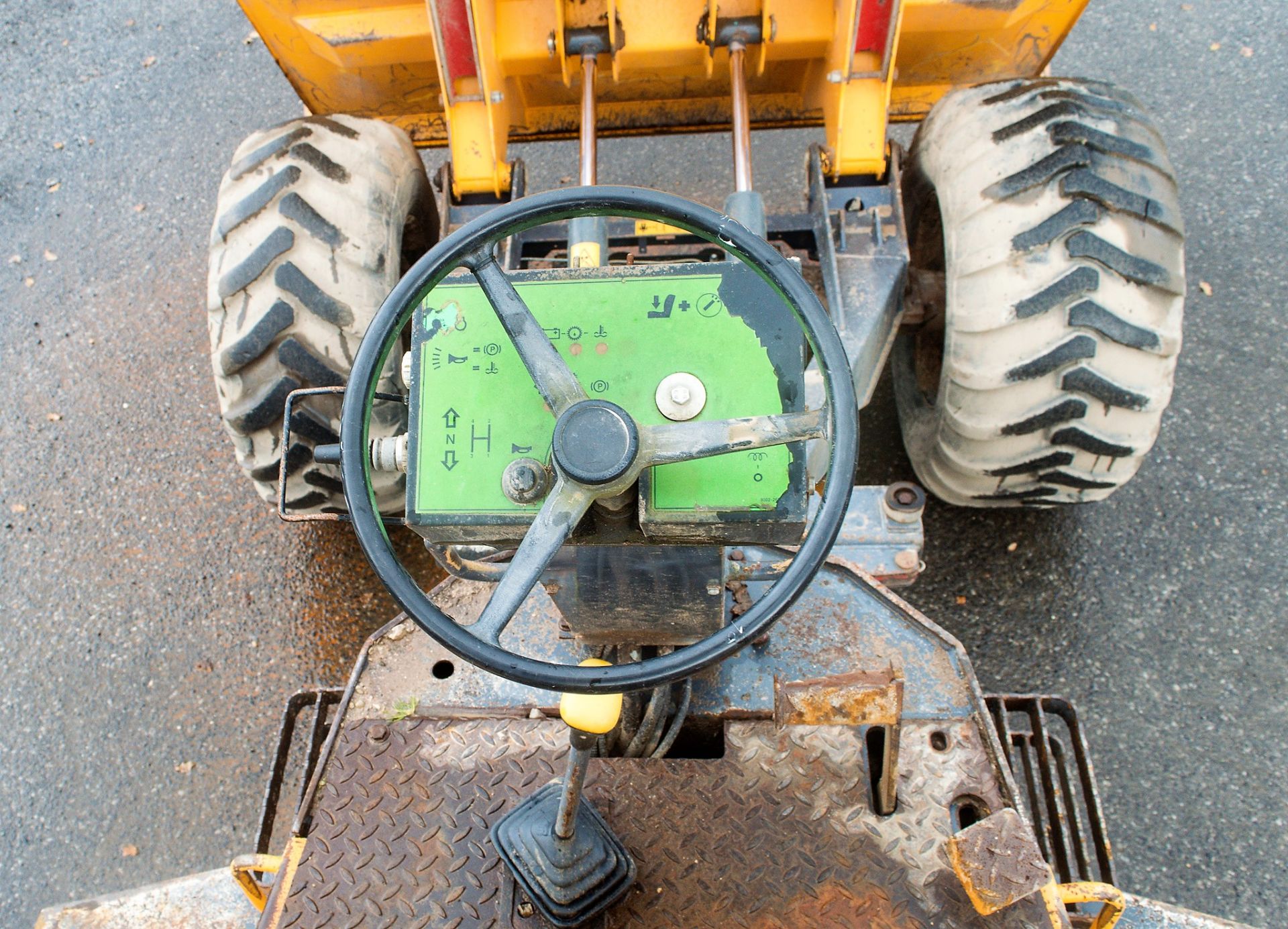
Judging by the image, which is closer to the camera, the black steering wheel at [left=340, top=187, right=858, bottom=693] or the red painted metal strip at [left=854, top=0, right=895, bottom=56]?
the black steering wheel at [left=340, top=187, right=858, bottom=693]

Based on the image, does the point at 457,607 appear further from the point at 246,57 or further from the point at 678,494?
the point at 246,57

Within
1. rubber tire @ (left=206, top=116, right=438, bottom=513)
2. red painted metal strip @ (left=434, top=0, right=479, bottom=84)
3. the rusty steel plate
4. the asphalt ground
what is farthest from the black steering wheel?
the asphalt ground

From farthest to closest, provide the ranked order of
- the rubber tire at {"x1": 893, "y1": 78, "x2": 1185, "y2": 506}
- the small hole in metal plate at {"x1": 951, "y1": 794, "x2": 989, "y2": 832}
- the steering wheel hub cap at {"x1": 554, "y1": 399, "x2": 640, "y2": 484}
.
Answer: the rubber tire at {"x1": 893, "y1": 78, "x2": 1185, "y2": 506}
the small hole in metal plate at {"x1": 951, "y1": 794, "x2": 989, "y2": 832}
the steering wheel hub cap at {"x1": 554, "y1": 399, "x2": 640, "y2": 484}

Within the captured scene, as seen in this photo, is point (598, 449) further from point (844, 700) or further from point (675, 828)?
point (675, 828)

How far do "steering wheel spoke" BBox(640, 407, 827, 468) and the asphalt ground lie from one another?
1.67 meters

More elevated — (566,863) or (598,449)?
(598,449)

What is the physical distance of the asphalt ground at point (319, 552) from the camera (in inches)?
95.4

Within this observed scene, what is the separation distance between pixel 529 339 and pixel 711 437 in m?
0.29

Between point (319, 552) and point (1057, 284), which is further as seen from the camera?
point (319, 552)

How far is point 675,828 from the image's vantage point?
163 cm

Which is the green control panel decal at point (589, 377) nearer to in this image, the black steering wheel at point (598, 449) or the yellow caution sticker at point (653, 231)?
the black steering wheel at point (598, 449)

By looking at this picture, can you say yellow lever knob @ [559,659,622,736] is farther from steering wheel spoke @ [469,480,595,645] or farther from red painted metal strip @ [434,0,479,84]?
red painted metal strip @ [434,0,479,84]

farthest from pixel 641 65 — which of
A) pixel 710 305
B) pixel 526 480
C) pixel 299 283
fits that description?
pixel 526 480

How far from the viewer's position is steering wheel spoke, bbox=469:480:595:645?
3.81ft
